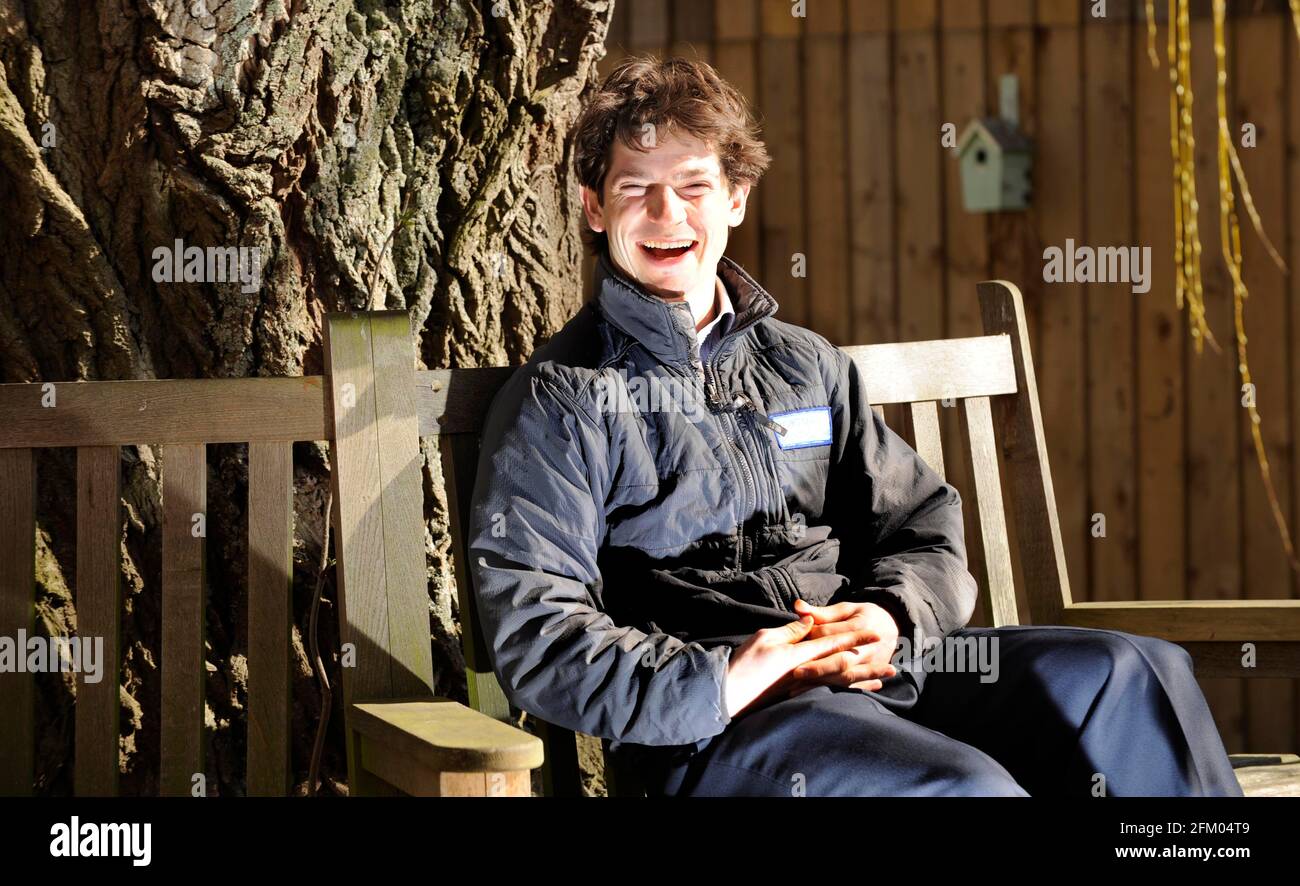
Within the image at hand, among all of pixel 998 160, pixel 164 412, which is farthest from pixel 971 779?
pixel 998 160

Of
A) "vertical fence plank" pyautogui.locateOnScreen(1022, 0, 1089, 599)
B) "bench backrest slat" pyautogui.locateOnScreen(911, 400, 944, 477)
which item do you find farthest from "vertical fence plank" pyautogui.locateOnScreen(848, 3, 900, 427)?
"bench backrest slat" pyautogui.locateOnScreen(911, 400, 944, 477)

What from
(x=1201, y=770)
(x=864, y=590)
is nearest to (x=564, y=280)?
(x=864, y=590)

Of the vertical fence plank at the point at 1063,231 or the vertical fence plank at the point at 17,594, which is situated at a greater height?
the vertical fence plank at the point at 1063,231

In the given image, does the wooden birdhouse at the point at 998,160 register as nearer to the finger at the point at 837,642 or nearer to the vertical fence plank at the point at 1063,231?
the vertical fence plank at the point at 1063,231

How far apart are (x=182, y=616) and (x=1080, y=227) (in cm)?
302

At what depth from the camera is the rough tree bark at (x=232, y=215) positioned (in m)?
2.05

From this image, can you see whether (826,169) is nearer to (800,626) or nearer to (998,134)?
(998,134)

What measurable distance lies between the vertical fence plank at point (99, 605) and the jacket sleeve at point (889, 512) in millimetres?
962

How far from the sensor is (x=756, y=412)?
191 cm

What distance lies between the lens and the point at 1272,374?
3938 mm

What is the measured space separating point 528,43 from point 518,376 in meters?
0.78

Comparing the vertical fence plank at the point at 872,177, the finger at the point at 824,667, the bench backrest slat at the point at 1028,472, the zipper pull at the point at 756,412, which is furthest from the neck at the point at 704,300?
the vertical fence plank at the point at 872,177
